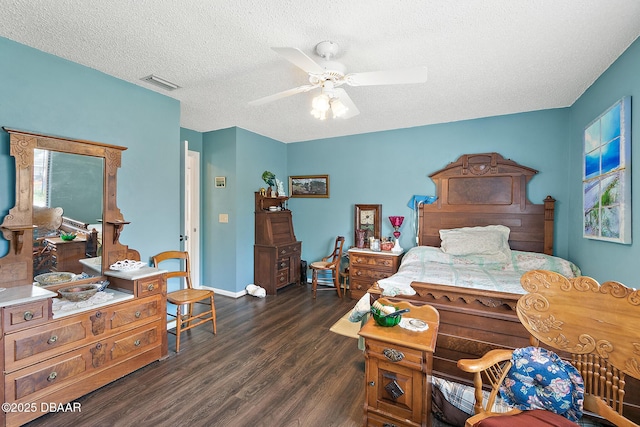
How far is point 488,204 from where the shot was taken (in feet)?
12.6

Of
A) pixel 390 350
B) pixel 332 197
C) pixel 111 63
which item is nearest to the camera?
pixel 390 350

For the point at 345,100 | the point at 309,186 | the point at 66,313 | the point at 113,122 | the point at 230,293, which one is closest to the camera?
the point at 66,313

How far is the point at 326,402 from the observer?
205cm

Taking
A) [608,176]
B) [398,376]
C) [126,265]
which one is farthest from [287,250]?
[608,176]

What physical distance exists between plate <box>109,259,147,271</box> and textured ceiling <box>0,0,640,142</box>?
179cm

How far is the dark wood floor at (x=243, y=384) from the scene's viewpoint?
1881 millimetres

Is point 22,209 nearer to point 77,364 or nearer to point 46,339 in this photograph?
point 46,339

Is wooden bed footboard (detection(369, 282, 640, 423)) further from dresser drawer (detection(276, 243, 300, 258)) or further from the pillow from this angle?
dresser drawer (detection(276, 243, 300, 258))

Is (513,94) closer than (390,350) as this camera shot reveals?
No

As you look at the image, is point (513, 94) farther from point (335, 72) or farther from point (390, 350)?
point (390, 350)

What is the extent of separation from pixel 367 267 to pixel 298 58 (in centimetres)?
326

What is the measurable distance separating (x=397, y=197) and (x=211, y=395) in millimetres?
3625

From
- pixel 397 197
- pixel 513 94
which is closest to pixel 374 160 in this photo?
pixel 397 197

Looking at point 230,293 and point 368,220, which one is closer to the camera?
point 230,293
